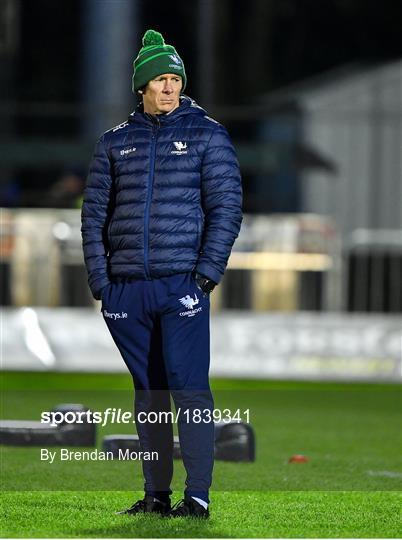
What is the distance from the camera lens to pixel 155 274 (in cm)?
683

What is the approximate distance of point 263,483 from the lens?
8578 mm

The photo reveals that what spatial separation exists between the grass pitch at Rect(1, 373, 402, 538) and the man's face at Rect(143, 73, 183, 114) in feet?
5.58

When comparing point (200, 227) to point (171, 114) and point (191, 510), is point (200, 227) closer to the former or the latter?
point (171, 114)

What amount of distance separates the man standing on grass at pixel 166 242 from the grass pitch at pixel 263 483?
36 centimetres

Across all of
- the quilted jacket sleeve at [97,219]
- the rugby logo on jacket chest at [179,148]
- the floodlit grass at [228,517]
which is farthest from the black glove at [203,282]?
the floodlit grass at [228,517]

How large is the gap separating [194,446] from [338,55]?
19.9m

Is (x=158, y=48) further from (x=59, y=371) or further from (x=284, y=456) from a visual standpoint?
(x=59, y=371)

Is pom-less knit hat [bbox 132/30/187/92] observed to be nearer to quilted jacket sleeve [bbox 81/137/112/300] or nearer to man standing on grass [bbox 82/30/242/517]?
man standing on grass [bbox 82/30/242/517]

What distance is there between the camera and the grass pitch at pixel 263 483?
6.81 m

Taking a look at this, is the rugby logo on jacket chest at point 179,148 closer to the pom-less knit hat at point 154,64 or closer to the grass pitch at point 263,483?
the pom-less knit hat at point 154,64

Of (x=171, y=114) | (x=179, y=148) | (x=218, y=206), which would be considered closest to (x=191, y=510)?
(x=218, y=206)

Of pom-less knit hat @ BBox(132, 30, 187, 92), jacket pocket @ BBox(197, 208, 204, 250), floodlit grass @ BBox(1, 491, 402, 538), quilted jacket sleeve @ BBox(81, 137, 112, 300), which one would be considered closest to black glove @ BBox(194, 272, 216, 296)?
jacket pocket @ BBox(197, 208, 204, 250)

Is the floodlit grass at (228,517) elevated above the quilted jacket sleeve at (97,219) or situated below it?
below

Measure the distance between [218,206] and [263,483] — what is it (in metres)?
2.25
